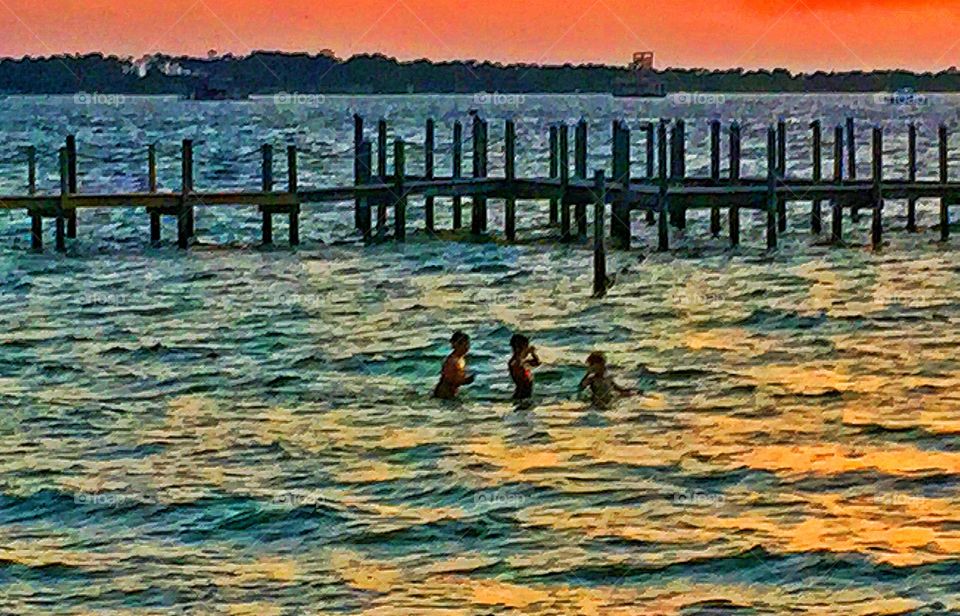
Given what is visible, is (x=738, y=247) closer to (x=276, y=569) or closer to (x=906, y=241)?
(x=906, y=241)

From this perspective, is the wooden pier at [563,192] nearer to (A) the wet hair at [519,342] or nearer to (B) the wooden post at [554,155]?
(B) the wooden post at [554,155]

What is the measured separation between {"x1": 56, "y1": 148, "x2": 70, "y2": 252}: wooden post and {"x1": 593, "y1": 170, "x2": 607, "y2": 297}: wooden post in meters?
9.90

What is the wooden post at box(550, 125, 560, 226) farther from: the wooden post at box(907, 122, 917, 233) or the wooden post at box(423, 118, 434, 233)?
the wooden post at box(907, 122, 917, 233)

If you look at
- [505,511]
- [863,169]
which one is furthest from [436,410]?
[863,169]

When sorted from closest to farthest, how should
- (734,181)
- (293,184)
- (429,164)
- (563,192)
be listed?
(293,184) < (563,192) < (734,181) < (429,164)

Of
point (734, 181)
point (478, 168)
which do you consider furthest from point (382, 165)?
point (734, 181)

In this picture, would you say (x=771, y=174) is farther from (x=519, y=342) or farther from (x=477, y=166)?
(x=519, y=342)

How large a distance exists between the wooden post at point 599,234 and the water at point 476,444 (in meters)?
0.40

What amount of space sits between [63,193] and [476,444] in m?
20.0

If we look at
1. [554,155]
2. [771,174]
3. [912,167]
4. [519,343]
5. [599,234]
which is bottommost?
[519,343]

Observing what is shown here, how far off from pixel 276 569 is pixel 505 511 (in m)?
2.33

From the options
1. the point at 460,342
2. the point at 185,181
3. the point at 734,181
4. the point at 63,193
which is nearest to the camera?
the point at 460,342

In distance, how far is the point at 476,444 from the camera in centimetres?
2027

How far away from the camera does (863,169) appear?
91438mm
